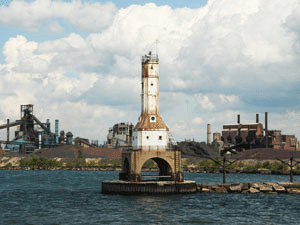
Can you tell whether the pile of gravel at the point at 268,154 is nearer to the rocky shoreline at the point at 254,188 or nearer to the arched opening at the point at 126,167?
the rocky shoreline at the point at 254,188

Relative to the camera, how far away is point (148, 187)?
69500 mm

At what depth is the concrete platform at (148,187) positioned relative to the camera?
69.5 m

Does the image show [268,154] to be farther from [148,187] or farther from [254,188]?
[148,187]

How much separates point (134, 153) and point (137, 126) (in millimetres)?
5123

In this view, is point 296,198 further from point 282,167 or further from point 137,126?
point 282,167

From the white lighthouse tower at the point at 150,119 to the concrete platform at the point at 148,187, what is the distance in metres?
5.67

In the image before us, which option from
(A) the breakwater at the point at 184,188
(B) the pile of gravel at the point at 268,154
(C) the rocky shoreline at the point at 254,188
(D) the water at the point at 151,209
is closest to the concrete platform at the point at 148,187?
(A) the breakwater at the point at 184,188

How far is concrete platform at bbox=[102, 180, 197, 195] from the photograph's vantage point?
69.5m

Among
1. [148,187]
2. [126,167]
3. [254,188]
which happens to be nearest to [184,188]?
[148,187]

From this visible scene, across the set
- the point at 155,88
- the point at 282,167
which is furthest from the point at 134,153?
the point at 282,167

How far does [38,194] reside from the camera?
79.4 m

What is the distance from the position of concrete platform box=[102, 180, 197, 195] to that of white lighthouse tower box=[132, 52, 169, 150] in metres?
5.67

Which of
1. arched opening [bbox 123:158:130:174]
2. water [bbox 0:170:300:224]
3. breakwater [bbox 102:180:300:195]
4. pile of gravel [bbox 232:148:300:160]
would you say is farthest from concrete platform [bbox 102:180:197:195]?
pile of gravel [bbox 232:148:300:160]

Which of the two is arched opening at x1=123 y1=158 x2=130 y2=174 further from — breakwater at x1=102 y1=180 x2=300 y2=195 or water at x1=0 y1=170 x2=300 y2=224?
water at x1=0 y1=170 x2=300 y2=224
